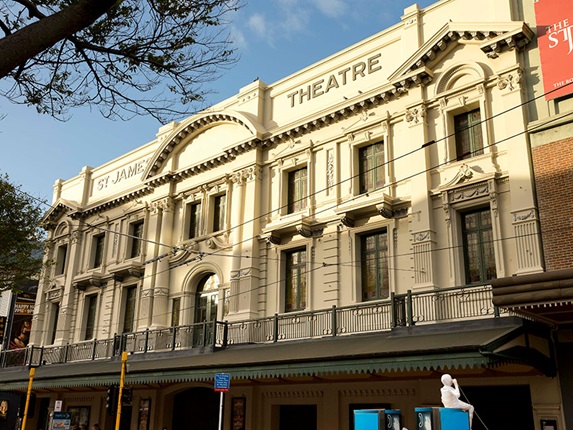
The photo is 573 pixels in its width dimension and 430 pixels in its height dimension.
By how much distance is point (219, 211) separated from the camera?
2478cm

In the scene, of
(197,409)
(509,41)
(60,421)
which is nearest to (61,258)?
(60,421)

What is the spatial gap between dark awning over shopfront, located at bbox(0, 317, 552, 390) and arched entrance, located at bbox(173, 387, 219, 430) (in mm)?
2068

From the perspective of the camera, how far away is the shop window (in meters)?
30.0

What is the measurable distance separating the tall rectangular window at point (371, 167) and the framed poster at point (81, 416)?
15.9m

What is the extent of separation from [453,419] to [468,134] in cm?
1158

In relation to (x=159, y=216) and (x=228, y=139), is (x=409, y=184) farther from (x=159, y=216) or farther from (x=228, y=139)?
(x=159, y=216)

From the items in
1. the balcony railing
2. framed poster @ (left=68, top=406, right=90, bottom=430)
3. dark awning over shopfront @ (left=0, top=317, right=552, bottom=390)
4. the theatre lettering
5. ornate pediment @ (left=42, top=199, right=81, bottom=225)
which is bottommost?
framed poster @ (left=68, top=406, right=90, bottom=430)

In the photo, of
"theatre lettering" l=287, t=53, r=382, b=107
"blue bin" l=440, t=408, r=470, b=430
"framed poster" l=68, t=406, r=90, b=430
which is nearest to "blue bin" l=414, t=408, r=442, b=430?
"blue bin" l=440, t=408, r=470, b=430

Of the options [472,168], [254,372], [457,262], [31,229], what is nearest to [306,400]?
[254,372]

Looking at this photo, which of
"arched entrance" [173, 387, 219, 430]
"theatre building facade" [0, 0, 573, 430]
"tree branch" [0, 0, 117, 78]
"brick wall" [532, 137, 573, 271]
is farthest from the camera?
"arched entrance" [173, 387, 219, 430]

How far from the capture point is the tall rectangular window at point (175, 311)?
24.2m

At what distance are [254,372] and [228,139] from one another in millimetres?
11420

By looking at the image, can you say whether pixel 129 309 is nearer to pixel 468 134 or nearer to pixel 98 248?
pixel 98 248

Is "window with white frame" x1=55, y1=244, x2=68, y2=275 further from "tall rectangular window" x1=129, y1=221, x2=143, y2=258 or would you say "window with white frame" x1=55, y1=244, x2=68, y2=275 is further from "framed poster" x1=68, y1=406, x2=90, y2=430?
"framed poster" x1=68, y1=406, x2=90, y2=430
